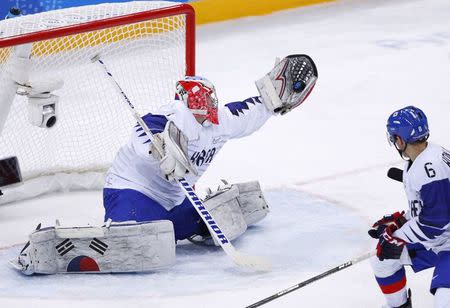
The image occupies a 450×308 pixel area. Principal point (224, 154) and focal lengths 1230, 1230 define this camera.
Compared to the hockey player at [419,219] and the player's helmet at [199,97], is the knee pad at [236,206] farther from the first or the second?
the hockey player at [419,219]

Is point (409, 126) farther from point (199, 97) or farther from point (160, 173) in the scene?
point (160, 173)

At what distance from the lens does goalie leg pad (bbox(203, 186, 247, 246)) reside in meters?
4.46

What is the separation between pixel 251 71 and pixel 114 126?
187 centimetres

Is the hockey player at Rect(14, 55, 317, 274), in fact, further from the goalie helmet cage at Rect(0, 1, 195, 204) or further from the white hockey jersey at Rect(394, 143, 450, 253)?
the white hockey jersey at Rect(394, 143, 450, 253)

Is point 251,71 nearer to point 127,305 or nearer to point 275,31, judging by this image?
point 275,31

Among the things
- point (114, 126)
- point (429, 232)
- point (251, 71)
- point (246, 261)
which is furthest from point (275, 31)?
point (429, 232)

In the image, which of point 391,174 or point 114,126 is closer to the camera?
point 391,174

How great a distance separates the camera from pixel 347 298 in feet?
13.1

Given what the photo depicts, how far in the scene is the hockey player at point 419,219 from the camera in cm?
347

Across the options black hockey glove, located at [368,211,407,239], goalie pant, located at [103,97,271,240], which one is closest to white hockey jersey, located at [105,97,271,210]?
goalie pant, located at [103,97,271,240]

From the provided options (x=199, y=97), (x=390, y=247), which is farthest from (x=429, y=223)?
(x=199, y=97)

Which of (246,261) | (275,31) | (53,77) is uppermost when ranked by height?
(53,77)

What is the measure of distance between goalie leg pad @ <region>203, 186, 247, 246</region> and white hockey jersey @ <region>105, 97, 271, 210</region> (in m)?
0.12

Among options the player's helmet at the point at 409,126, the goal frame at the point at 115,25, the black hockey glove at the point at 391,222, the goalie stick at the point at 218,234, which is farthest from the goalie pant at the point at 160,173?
the player's helmet at the point at 409,126
